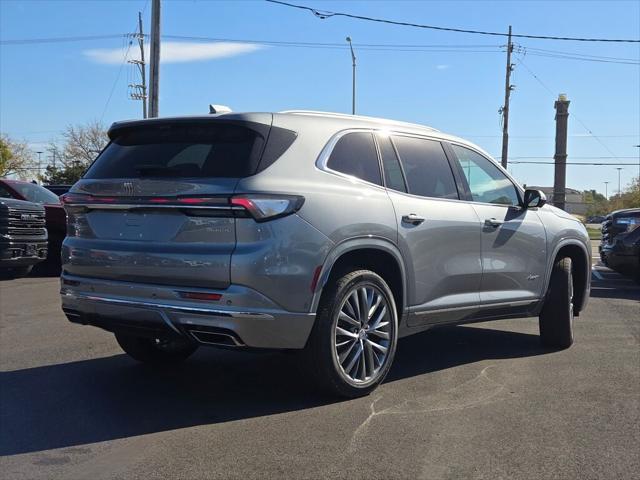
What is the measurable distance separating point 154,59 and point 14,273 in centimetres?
847

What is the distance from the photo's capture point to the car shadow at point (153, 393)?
165 inches

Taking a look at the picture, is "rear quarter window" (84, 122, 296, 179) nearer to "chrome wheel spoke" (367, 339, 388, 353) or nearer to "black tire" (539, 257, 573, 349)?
"chrome wheel spoke" (367, 339, 388, 353)

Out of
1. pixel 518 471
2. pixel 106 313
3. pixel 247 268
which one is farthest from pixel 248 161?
pixel 518 471

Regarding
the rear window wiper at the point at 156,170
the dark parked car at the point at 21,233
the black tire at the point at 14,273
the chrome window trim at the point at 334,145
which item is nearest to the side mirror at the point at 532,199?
the chrome window trim at the point at 334,145

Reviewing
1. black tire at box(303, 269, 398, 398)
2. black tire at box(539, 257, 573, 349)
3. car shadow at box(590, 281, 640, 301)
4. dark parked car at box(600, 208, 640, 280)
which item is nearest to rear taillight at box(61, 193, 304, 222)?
black tire at box(303, 269, 398, 398)

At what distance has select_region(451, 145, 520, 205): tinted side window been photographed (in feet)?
19.1

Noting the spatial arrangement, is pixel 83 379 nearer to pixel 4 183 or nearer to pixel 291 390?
pixel 291 390

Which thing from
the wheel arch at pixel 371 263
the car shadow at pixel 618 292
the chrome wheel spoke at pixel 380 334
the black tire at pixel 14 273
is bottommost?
the black tire at pixel 14 273

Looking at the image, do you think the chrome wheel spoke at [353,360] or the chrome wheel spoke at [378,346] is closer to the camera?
the chrome wheel spoke at [353,360]

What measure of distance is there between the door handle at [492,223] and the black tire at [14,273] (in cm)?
968

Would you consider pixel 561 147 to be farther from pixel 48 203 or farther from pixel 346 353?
pixel 346 353

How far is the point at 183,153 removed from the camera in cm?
445

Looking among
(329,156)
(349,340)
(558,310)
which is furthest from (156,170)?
(558,310)

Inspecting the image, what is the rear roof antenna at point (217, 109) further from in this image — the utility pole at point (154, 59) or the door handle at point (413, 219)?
the utility pole at point (154, 59)
